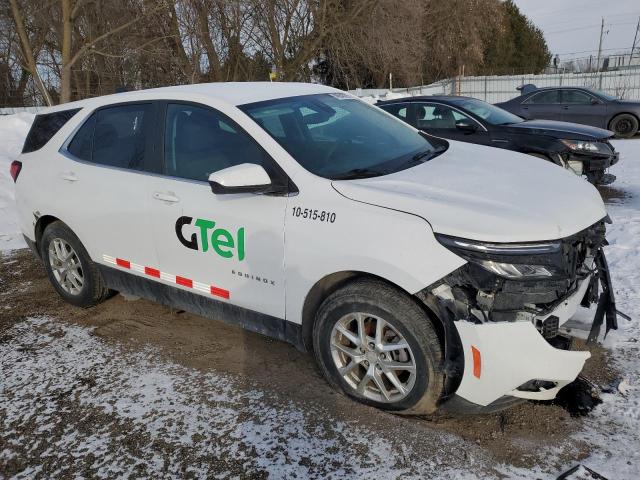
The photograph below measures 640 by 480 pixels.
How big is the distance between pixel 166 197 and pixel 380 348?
1.71m

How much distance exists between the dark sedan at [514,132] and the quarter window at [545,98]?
19.5 feet

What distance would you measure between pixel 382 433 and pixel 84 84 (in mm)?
22276

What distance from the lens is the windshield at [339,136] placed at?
3207 millimetres

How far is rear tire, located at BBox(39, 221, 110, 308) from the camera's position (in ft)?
14.3

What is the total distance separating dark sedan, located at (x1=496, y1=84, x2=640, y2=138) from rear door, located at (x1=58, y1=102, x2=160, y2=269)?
1172 cm

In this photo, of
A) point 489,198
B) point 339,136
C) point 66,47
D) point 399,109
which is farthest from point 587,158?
point 66,47

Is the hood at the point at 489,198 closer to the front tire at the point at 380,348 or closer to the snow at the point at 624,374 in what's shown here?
the front tire at the point at 380,348

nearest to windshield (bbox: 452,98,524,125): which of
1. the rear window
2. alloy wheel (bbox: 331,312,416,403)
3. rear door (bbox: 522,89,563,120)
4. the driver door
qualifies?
the driver door

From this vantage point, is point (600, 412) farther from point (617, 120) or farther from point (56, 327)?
point (617, 120)

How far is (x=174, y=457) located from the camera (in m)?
2.76

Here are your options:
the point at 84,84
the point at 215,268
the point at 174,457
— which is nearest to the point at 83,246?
the point at 215,268

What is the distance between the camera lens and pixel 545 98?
1370cm

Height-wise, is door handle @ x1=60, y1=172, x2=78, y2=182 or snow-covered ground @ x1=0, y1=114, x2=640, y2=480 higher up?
door handle @ x1=60, y1=172, x2=78, y2=182

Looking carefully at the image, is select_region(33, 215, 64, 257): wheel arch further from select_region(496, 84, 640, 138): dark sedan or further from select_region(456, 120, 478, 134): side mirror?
select_region(496, 84, 640, 138): dark sedan
